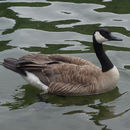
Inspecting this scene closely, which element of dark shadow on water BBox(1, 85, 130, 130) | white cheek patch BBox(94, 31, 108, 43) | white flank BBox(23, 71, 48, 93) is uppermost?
white cheek patch BBox(94, 31, 108, 43)

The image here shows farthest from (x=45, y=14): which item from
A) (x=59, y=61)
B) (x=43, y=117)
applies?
(x=43, y=117)

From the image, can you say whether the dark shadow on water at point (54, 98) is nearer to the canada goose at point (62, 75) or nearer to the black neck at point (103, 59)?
the canada goose at point (62, 75)

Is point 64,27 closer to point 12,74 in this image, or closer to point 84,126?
point 12,74

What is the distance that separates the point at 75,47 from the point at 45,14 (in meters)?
3.20

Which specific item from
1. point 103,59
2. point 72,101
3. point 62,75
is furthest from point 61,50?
point 72,101

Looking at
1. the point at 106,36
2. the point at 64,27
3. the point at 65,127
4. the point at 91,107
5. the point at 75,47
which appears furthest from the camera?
the point at 64,27

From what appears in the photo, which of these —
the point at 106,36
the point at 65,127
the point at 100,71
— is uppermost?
the point at 106,36

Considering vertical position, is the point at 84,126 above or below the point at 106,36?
below

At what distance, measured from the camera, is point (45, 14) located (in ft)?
51.6

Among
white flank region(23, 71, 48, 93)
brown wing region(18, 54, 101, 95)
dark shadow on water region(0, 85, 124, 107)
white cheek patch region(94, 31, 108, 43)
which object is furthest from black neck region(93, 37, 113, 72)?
white flank region(23, 71, 48, 93)

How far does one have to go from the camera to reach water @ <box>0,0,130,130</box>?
30.1ft

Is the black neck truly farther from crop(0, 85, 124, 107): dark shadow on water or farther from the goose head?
crop(0, 85, 124, 107): dark shadow on water

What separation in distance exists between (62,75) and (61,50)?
271cm

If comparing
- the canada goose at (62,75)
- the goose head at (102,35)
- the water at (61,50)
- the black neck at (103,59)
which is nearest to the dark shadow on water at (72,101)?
the water at (61,50)
